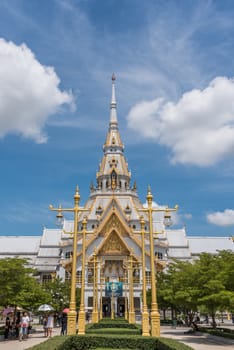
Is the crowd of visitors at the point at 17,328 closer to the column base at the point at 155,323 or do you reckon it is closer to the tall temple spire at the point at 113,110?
the column base at the point at 155,323

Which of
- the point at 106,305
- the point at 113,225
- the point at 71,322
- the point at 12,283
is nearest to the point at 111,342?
the point at 71,322

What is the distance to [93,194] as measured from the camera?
7388 centimetres

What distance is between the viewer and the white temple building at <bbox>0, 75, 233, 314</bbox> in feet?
190

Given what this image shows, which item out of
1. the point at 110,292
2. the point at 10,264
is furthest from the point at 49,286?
the point at 10,264

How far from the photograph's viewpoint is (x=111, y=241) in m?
58.8

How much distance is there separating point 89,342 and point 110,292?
81.2ft

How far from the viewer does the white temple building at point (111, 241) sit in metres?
57.8

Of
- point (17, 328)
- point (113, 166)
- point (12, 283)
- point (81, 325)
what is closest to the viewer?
point (81, 325)

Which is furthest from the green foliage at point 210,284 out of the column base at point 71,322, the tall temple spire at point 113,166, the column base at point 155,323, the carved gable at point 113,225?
the tall temple spire at point 113,166

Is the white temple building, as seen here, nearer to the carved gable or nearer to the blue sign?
the carved gable

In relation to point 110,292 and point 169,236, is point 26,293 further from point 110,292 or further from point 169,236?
point 169,236

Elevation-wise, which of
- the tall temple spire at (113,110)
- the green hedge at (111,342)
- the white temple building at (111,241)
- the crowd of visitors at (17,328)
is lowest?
the green hedge at (111,342)

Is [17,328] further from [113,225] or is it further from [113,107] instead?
[113,107]

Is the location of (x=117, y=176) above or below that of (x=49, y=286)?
above
